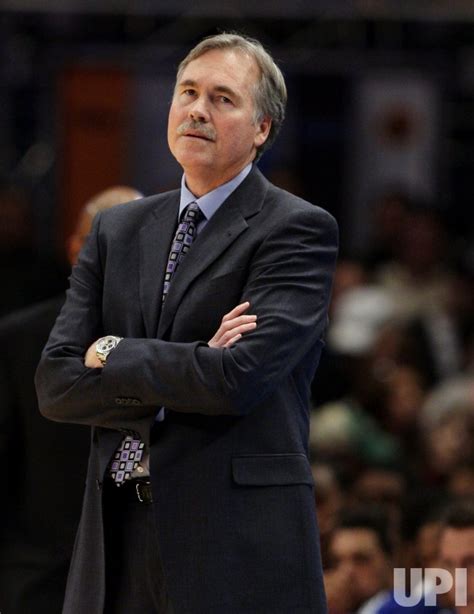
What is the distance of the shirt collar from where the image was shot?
3482mm

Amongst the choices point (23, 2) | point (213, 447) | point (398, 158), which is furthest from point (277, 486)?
point (398, 158)

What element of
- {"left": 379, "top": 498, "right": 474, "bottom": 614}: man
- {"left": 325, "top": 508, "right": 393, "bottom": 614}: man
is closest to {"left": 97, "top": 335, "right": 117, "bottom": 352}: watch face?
{"left": 379, "top": 498, "right": 474, "bottom": 614}: man

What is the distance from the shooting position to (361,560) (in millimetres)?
5367

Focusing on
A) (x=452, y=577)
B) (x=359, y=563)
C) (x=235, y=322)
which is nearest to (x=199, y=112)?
(x=235, y=322)

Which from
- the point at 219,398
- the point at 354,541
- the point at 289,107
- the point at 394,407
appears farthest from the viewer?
the point at 289,107

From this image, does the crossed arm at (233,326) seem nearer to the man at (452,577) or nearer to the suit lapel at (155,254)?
the suit lapel at (155,254)

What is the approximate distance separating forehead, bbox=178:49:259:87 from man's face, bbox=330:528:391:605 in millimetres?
2277

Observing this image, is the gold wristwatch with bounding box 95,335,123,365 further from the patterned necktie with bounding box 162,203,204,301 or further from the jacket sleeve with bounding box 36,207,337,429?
the patterned necktie with bounding box 162,203,204,301

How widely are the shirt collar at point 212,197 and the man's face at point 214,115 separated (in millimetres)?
25

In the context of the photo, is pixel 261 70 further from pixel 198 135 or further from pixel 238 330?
pixel 238 330

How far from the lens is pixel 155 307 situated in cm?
338

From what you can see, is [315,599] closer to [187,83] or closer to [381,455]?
[187,83]

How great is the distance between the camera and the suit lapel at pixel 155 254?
11.1ft

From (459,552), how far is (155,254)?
194 centimetres
